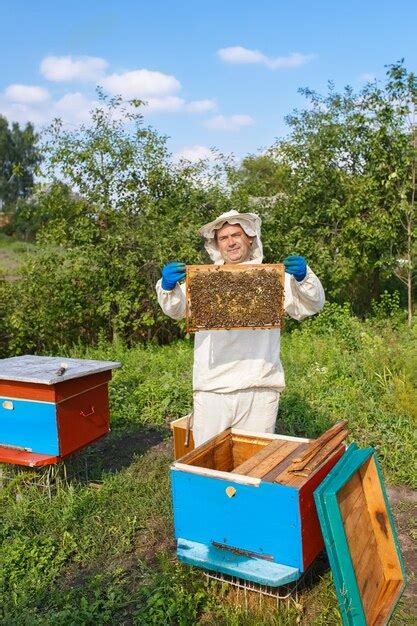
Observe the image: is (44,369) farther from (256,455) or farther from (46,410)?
(256,455)

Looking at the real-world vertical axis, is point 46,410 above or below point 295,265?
below

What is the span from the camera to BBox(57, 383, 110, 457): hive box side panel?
3.73 meters

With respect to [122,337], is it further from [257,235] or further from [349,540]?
[349,540]

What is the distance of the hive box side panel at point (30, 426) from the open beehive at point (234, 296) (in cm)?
126

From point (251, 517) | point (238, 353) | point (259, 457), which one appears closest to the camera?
point (251, 517)

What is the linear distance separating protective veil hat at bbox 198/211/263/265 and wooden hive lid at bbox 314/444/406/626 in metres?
1.29

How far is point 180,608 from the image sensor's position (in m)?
2.76

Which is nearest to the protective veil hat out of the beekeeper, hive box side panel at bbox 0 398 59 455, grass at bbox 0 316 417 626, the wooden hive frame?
the beekeeper

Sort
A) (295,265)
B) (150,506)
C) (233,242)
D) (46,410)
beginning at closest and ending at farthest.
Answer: (295,265), (233,242), (46,410), (150,506)

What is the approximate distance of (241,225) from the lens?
328 cm

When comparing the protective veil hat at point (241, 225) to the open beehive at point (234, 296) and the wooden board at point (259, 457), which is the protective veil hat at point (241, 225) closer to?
the open beehive at point (234, 296)

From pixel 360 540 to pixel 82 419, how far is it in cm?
212

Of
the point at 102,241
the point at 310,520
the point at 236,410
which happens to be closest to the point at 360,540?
the point at 310,520

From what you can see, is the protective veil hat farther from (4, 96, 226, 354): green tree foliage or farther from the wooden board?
(4, 96, 226, 354): green tree foliage
